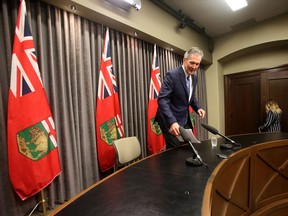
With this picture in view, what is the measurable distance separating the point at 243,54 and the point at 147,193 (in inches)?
183

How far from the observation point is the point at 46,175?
1.63m

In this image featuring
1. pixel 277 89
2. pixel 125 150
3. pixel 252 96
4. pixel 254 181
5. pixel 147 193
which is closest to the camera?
pixel 147 193

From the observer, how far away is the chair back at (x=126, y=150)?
70.7 inches

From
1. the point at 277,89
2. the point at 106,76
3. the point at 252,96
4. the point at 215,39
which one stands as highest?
the point at 215,39

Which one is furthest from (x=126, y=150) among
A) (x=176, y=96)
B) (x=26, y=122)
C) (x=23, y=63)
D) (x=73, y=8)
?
(x=73, y=8)

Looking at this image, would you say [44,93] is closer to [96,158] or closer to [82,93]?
[82,93]

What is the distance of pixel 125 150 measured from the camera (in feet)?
6.13

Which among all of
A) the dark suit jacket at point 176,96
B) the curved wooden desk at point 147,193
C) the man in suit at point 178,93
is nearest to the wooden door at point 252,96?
the man in suit at point 178,93

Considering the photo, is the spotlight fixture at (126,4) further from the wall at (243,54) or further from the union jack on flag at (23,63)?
the wall at (243,54)

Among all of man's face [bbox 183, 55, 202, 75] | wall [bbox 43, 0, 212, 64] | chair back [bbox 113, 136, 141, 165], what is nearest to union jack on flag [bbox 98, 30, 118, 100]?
wall [bbox 43, 0, 212, 64]

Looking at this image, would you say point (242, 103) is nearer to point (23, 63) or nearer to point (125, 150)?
point (125, 150)

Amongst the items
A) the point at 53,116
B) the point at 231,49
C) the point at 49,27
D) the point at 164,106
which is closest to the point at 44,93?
the point at 53,116

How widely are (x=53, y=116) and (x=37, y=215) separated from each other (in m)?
0.93

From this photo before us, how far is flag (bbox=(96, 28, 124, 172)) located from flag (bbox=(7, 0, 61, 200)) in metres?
0.62
